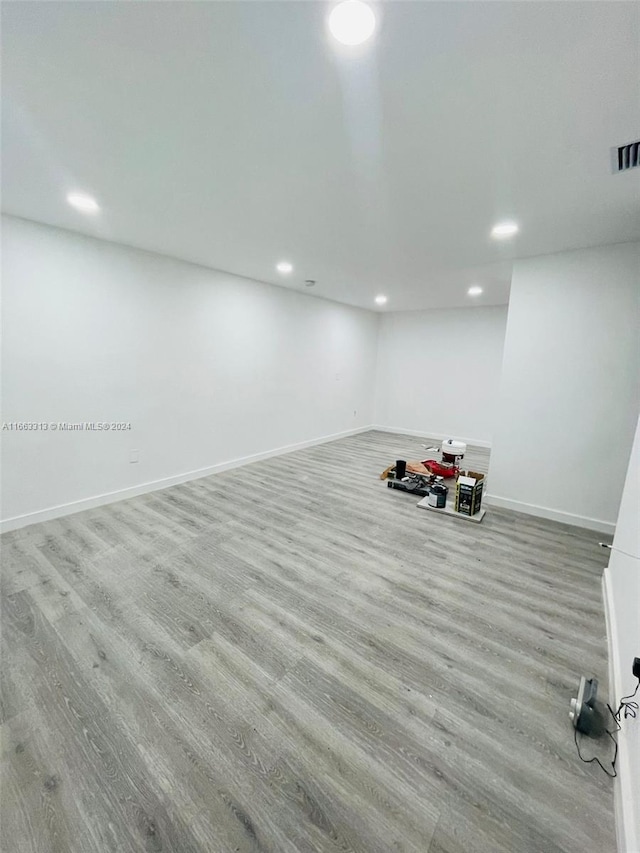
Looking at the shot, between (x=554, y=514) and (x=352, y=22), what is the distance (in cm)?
392

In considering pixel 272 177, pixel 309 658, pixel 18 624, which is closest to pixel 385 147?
pixel 272 177

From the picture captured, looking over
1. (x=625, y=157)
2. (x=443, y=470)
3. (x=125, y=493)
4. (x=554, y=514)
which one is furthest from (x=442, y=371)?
(x=125, y=493)

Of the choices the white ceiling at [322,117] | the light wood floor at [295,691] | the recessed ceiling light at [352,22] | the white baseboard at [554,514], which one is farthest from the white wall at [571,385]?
the recessed ceiling light at [352,22]

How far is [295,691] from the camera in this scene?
151 centimetres

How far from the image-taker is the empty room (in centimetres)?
111

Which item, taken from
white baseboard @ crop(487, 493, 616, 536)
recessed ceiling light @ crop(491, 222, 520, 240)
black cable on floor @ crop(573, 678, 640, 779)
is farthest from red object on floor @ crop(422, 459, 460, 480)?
black cable on floor @ crop(573, 678, 640, 779)

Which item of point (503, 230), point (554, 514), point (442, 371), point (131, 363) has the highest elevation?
point (503, 230)

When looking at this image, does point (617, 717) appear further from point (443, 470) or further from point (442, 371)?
point (442, 371)

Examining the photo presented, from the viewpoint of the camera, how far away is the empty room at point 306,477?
1113 millimetres

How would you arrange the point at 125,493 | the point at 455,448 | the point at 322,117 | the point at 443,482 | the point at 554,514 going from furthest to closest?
the point at 443,482 < the point at 455,448 < the point at 125,493 < the point at 554,514 < the point at 322,117

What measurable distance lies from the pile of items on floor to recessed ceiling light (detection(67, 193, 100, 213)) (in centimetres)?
378

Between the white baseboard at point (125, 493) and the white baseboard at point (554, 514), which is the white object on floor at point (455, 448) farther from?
the white baseboard at point (125, 493)

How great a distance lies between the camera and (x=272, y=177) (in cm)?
200

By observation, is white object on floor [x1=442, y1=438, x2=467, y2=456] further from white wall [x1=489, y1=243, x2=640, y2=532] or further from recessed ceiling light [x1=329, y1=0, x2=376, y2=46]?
recessed ceiling light [x1=329, y1=0, x2=376, y2=46]
